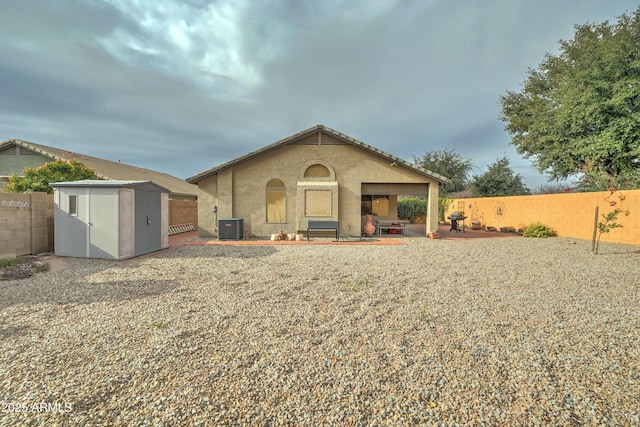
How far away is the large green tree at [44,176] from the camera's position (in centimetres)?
1090

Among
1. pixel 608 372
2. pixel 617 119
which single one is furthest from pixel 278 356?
pixel 617 119

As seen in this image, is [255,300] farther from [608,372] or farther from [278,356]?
[608,372]

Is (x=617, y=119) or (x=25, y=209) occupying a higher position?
(x=617, y=119)

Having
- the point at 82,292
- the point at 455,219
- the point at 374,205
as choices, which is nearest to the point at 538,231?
the point at 455,219

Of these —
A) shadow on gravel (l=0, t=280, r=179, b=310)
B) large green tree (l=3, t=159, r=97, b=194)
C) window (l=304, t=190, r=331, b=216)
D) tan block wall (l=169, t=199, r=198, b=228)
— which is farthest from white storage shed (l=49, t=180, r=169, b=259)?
tan block wall (l=169, t=199, r=198, b=228)

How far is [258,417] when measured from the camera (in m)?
2.16

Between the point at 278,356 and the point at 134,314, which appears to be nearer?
the point at 278,356

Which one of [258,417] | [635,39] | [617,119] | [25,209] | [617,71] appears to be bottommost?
[258,417]

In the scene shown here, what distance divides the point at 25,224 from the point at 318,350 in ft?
35.2

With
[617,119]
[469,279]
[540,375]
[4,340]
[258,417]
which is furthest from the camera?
[617,119]

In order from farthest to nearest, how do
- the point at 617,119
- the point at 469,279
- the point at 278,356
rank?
the point at 617,119
the point at 469,279
the point at 278,356

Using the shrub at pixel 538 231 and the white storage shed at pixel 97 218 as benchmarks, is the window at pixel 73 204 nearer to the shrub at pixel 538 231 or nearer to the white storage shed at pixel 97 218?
the white storage shed at pixel 97 218

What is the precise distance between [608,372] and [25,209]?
537 inches

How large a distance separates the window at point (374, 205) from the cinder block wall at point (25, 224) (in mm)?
13321
